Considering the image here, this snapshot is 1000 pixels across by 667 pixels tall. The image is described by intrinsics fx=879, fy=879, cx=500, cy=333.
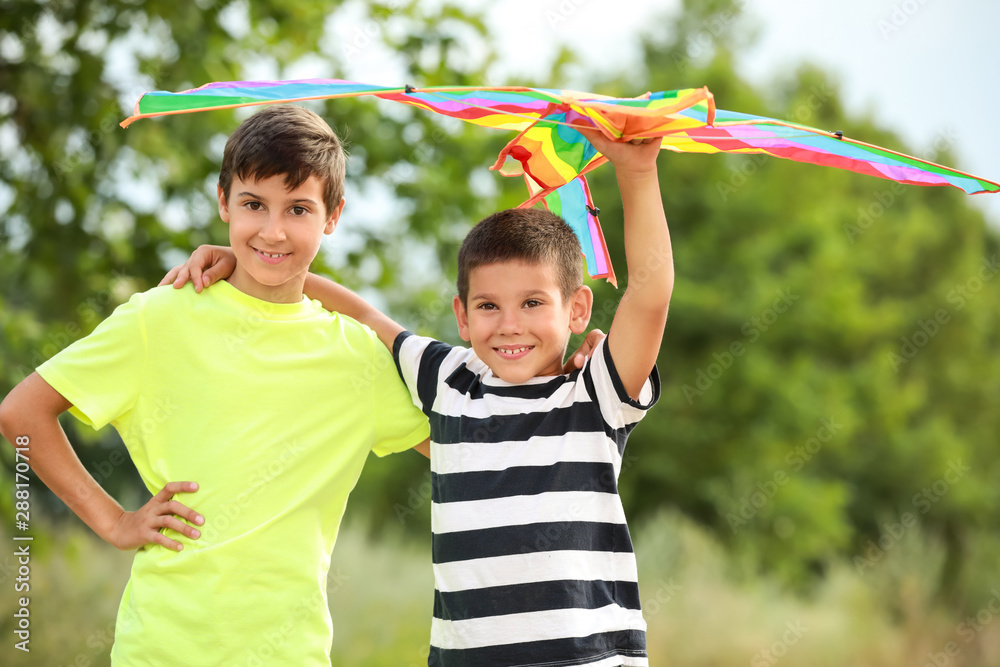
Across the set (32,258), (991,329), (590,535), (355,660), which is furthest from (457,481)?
(991,329)

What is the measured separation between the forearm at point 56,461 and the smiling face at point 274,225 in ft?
1.94

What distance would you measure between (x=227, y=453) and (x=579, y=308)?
3.12 ft

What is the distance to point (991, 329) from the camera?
1758 centimetres

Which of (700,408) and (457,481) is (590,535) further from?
(700,408)

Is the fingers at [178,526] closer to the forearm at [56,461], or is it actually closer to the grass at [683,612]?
the forearm at [56,461]

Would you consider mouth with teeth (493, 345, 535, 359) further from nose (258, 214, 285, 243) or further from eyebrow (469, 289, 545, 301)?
nose (258, 214, 285, 243)

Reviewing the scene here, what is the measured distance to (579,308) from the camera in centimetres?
230

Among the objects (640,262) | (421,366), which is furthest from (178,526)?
(640,262)

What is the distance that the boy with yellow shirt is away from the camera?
2.03 m

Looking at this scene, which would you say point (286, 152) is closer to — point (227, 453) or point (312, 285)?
point (312, 285)

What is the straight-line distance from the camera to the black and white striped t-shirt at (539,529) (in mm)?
2014

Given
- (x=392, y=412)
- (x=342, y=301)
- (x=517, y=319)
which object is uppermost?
(x=342, y=301)

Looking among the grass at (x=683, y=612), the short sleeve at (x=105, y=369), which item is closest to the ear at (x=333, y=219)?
the short sleeve at (x=105, y=369)

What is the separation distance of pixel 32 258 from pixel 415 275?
10.9 feet
